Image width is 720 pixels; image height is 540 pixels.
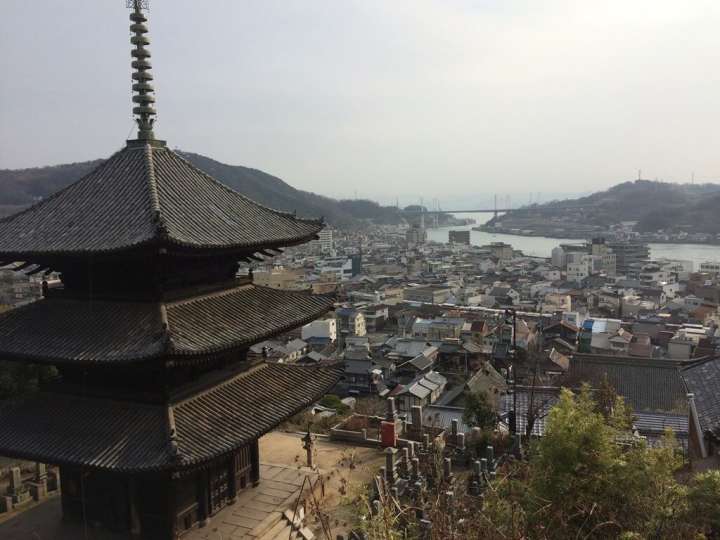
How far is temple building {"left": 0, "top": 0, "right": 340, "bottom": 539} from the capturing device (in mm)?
11680

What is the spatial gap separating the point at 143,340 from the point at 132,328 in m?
0.68

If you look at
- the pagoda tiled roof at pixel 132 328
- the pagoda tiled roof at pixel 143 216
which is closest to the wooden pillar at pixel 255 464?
the pagoda tiled roof at pixel 132 328

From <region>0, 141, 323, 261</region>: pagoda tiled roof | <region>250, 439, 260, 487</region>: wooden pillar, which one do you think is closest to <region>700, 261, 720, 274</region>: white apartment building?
<region>250, 439, 260, 487</region>: wooden pillar

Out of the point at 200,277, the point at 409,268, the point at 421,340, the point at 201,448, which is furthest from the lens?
the point at 409,268

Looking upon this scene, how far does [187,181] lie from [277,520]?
8948 mm

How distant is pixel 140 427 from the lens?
11938 mm

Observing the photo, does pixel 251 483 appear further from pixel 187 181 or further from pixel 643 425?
pixel 643 425

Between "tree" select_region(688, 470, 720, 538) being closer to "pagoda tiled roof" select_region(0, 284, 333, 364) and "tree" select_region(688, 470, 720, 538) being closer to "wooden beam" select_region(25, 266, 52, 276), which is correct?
"pagoda tiled roof" select_region(0, 284, 333, 364)

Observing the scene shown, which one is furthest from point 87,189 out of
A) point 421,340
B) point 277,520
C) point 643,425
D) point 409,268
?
point 409,268

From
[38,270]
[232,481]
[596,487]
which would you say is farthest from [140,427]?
[596,487]

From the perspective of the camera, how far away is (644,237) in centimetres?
18112

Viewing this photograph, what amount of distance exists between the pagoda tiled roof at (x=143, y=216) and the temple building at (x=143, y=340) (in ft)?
0.14

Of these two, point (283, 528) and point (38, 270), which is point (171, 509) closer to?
point (283, 528)

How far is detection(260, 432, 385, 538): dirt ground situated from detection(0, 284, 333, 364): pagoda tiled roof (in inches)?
213
